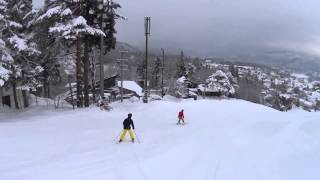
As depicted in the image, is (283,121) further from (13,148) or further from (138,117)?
(13,148)

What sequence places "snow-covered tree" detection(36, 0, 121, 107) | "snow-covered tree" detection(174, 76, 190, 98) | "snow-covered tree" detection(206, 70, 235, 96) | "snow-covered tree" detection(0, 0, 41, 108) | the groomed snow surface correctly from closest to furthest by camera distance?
the groomed snow surface
"snow-covered tree" detection(0, 0, 41, 108)
"snow-covered tree" detection(36, 0, 121, 107)
"snow-covered tree" detection(206, 70, 235, 96)
"snow-covered tree" detection(174, 76, 190, 98)

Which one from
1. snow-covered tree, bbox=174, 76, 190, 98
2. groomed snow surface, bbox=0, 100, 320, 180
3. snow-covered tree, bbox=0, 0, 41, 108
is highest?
snow-covered tree, bbox=0, 0, 41, 108

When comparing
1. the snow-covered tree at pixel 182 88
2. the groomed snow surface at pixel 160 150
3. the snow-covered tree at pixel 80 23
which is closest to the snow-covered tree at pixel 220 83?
the snow-covered tree at pixel 182 88

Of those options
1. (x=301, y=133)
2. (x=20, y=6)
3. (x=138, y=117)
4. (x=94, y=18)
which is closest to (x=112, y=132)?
(x=138, y=117)

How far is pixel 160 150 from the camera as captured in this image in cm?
1753

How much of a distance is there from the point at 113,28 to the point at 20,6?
27.0 feet

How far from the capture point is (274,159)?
1686cm

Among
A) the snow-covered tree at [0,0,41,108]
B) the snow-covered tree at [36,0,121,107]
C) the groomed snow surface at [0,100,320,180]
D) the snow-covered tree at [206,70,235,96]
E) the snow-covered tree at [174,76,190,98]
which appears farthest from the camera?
the snow-covered tree at [174,76,190,98]

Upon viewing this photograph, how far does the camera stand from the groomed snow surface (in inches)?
548

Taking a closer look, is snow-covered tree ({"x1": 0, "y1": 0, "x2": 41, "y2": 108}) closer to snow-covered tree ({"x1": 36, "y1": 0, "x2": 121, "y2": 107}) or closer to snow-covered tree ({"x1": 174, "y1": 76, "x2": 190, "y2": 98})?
snow-covered tree ({"x1": 36, "y1": 0, "x2": 121, "y2": 107})

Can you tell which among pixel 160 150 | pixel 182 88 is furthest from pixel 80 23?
pixel 182 88

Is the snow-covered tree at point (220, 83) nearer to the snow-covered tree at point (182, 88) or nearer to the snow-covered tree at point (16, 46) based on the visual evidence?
the snow-covered tree at point (182, 88)

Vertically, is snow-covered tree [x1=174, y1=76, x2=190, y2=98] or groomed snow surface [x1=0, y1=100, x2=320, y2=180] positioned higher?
groomed snow surface [x1=0, y1=100, x2=320, y2=180]

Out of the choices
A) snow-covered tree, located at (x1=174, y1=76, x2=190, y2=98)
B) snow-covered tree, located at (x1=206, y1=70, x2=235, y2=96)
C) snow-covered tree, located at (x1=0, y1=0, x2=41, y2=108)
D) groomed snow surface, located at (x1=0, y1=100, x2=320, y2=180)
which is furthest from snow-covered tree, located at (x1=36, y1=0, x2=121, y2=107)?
snow-covered tree, located at (x1=206, y1=70, x2=235, y2=96)
